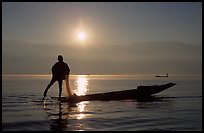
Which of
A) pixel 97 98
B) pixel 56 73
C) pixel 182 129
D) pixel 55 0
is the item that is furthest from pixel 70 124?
pixel 97 98

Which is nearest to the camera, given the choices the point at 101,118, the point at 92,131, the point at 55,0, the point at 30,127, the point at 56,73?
the point at 92,131

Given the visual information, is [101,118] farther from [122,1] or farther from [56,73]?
[56,73]

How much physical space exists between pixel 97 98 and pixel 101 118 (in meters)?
8.33

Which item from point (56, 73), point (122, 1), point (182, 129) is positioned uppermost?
point (122, 1)

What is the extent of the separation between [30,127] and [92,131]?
2216 mm

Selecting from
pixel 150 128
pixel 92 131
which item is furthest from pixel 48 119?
pixel 150 128

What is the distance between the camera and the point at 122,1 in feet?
35.6

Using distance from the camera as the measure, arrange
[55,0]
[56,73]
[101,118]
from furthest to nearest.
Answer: [56,73], [101,118], [55,0]

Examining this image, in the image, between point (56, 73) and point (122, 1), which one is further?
point (56, 73)

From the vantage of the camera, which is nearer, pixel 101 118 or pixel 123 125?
pixel 123 125

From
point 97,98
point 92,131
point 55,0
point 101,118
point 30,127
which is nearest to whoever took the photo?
point 92,131

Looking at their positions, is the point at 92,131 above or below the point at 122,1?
below

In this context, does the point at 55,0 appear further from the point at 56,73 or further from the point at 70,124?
the point at 56,73

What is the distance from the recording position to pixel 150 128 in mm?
9539
